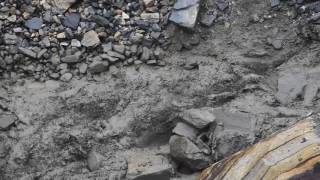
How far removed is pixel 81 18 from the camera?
4832mm

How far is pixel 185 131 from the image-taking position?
4012 millimetres

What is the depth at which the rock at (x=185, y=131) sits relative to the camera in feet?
13.1

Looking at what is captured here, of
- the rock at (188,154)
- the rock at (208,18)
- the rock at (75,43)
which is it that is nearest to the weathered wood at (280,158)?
the rock at (188,154)

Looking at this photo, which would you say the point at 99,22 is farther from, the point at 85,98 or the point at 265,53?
the point at 265,53

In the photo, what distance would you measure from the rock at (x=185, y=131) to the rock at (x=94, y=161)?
0.56 m

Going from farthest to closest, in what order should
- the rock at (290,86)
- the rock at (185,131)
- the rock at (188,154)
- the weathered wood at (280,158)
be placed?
the rock at (290,86) → the rock at (185,131) → the rock at (188,154) → the weathered wood at (280,158)

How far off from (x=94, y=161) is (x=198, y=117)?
2.62 feet


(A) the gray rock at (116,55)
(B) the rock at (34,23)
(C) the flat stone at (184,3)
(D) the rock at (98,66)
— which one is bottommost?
(D) the rock at (98,66)

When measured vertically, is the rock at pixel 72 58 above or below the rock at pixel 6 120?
above

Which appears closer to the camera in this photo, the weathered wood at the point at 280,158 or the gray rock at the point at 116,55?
the weathered wood at the point at 280,158

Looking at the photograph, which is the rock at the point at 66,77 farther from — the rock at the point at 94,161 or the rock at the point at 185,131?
the rock at the point at 185,131

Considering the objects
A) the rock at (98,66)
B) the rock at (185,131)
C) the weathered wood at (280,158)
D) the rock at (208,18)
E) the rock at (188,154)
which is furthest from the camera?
the rock at (208,18)

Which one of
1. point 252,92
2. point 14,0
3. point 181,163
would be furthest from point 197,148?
point 14,0

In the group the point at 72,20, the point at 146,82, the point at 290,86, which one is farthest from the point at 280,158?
the point at 72,20
